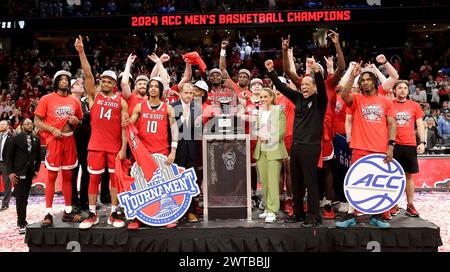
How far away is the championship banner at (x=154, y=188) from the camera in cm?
548

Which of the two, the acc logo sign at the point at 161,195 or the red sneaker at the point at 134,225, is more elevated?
the acc logo sign at the point at 161,195

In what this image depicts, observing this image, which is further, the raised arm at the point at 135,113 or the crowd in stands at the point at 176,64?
the crowd in stands at the point at 176,64

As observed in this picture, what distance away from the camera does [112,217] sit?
5.64 m

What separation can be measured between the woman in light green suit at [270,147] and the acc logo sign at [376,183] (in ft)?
3.00

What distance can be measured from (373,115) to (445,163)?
5.72 metres

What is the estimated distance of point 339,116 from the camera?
616 cm

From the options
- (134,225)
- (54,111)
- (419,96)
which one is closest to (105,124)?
(54,111)

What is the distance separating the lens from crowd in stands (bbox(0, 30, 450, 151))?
50.6 feet

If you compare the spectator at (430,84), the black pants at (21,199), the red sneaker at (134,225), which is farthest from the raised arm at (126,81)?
the spectator at (430,84)

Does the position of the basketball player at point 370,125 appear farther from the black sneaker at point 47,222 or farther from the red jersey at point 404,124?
the black sneaker at point 47,222

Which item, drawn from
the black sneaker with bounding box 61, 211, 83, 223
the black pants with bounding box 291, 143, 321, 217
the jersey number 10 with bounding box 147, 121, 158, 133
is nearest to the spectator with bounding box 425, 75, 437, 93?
the black pants with bounding box 291, 143, 321, 217

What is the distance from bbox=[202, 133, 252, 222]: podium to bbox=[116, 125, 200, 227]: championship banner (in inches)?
13.0

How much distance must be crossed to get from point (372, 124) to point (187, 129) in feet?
7.25

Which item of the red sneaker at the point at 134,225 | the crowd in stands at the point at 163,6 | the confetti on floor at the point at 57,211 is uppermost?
the crowd in stands at the point at 163,6
